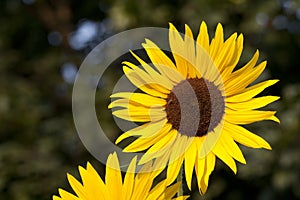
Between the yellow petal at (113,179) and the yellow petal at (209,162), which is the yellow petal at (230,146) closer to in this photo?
the yellow petal at (209,162)

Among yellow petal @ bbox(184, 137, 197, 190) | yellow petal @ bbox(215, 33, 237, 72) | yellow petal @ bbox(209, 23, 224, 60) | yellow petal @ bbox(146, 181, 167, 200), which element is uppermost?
yellow petal @ bbox(209, 23, 224, 60)

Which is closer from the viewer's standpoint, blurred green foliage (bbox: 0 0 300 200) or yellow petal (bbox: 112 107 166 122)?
yellow petal (bbox: 112 107 166 122)

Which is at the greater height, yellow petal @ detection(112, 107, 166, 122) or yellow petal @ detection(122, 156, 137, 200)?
yellow petal @ detection(112, 107, 166, 122)

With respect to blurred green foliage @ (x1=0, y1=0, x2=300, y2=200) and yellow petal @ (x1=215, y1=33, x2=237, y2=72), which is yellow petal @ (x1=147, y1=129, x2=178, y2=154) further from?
blurred green foliage @ (x1=0, y1=0, x2=300, y2=200)

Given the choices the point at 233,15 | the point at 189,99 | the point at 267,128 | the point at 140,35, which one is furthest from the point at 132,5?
the point at 189,99

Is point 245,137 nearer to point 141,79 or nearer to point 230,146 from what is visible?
point 230,146

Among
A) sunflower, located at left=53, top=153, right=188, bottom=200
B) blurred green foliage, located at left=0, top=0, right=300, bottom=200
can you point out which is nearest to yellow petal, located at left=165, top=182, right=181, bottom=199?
sunflower, located at left=53, top=153, right=188, bottom=200

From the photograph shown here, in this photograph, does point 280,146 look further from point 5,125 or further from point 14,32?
point 14,32
